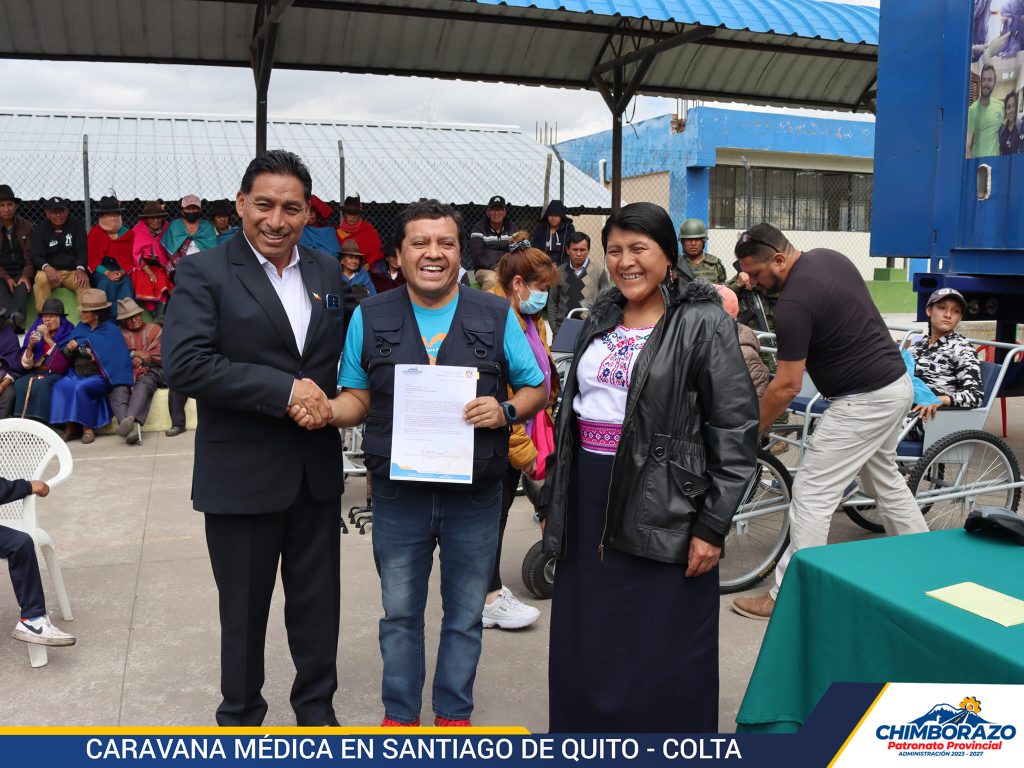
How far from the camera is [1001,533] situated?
2512 mm

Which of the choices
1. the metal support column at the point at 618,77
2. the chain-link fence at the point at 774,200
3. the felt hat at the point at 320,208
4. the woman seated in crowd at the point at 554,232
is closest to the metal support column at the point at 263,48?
the felt hat at the point at 320,208

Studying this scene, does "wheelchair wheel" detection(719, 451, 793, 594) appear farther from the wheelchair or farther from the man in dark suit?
the man in dark suit

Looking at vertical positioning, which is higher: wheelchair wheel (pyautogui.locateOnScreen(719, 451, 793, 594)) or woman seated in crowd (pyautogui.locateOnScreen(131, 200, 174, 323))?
woman seated in crowd (pyautogui.locateOnScreen(131, 200, 174, 323))

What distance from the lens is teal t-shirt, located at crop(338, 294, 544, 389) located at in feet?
9.08

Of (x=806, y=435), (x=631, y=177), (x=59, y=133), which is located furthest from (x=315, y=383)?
(x=631, y=177)

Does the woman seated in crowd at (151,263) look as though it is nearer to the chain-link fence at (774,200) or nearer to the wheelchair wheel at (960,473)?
the wheelchair wheel at (960,473)

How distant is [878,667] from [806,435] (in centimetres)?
275

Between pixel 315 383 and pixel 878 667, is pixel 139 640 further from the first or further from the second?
pixel 878 667

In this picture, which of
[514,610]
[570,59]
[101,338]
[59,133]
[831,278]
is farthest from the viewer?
[59,133]

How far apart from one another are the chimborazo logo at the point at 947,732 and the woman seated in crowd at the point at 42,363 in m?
8.09

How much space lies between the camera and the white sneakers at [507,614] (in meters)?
4.03

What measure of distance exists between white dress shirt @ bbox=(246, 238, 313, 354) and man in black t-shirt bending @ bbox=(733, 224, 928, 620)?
1.97 meters

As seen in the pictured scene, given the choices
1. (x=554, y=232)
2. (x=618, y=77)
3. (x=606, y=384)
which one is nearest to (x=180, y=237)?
(x=554, y=232)

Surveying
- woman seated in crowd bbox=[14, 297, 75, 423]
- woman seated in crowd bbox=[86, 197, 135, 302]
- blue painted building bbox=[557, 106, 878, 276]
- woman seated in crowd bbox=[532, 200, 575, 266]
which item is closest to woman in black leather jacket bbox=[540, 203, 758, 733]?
woman seated in crowd bbox=[14, 297, 75, 423]
